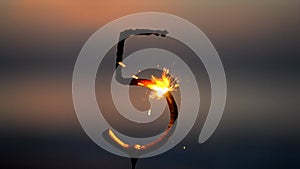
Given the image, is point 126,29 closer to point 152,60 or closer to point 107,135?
point 152,60

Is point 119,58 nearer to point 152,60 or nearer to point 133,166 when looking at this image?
point 152,60

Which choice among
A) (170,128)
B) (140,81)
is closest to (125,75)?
(140,81)

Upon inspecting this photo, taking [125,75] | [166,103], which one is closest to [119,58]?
[125,75]

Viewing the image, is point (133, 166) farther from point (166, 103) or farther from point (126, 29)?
point (126, 29)

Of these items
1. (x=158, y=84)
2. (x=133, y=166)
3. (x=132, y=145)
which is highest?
(x=158, y=84)

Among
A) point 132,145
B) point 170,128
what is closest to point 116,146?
point 132,145

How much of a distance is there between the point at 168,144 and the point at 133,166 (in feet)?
1.48

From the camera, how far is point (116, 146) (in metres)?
6.47

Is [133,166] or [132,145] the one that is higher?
[132,145]

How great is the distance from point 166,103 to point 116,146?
67 cm

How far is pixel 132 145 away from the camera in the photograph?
257 inches

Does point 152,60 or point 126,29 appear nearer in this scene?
point 126,29

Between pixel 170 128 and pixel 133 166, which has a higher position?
pixel 170 128

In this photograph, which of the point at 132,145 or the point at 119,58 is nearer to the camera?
the point at 119,58
